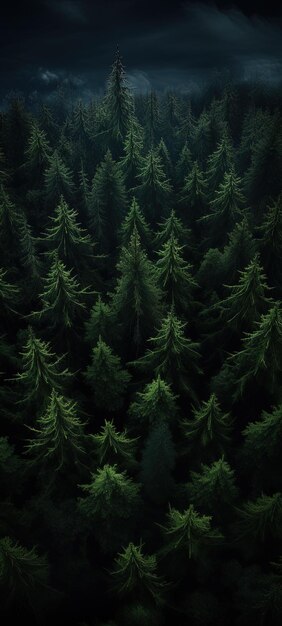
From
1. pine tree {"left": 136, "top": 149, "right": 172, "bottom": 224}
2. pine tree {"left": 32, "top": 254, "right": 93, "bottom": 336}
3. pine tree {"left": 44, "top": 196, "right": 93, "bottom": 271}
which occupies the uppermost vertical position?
pine tree {"left": 136, "top": 149, "right": 172, "bottom": 224}

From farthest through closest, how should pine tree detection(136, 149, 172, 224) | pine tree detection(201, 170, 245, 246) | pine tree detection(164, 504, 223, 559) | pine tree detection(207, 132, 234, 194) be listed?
1. pine tree detection(207, 132, 234, 194)
2. pine tree detection(136, 149, 172, 224)
3. pine tree detection(201, 170, 245, 246)
4. pine tree detection(164, 504, 223, 559)

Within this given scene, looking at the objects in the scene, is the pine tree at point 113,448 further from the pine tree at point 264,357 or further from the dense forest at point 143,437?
the pine tree at point 264,357

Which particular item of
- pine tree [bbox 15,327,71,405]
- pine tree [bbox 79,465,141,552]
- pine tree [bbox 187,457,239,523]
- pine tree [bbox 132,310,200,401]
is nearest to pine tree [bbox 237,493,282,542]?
pine tree [bbox 187,457,239,523]

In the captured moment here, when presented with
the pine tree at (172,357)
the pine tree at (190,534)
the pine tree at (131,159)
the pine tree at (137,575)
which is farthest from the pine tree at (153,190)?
the pine tree at (137,575)

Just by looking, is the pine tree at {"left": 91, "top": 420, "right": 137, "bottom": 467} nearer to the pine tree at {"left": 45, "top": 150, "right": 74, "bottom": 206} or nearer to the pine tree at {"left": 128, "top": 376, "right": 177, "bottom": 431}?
the pine tree at {"left": 128, "top": 376, "right": 177, "bottom": 431}

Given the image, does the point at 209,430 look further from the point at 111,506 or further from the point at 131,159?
the point at 131,159

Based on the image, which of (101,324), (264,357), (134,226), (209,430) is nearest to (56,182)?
(134,226)

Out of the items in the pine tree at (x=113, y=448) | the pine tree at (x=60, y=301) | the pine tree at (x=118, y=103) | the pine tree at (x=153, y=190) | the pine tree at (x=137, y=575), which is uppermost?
the pine tree at (x=118, y=103)
